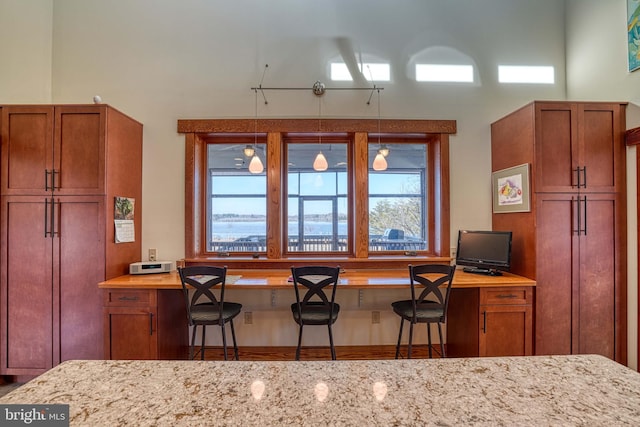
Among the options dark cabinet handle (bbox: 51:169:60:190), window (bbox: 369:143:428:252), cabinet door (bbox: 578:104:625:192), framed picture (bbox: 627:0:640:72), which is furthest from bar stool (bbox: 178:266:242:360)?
framed picture (bbox: 627:0:640:72)

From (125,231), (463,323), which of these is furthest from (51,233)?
(463,323)

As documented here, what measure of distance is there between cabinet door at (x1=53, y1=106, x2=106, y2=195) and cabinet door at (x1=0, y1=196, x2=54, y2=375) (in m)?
0.35

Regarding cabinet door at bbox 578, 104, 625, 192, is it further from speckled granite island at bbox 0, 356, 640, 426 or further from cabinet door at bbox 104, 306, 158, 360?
cabinet door at bbox 104, 306, 158, 360

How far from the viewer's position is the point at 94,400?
0.79m

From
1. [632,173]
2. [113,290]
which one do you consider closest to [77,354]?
[113,290]

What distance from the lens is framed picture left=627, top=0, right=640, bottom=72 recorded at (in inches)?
95.5

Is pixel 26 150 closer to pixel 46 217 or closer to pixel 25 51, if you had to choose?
pixel 46 217

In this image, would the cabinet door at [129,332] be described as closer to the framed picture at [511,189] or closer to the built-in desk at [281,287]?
the built-in desk at [281,287]

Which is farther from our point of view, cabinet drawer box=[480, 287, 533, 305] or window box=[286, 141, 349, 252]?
window box=[286, 141, 349, 252]

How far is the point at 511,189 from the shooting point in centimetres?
275

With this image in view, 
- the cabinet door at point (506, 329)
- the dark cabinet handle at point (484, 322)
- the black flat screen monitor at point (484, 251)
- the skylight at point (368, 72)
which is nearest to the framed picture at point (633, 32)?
the black flat screen monitor at point (484, 251)

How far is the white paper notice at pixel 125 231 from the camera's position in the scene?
8.71ft

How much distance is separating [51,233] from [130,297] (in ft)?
3.06

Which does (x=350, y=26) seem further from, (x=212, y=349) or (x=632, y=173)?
(x=212, y=349)
